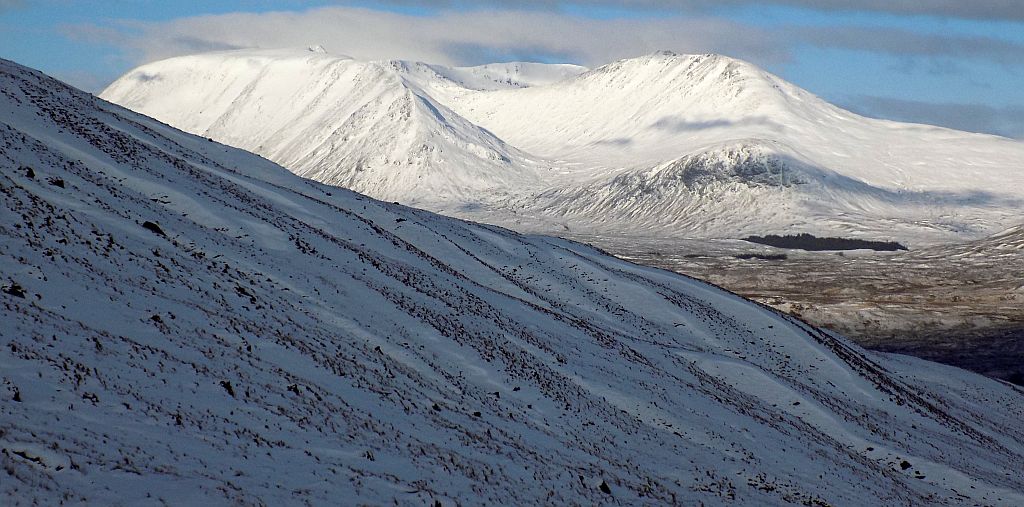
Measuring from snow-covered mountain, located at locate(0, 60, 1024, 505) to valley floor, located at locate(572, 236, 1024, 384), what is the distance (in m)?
35.9

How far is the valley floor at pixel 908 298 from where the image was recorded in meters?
96.6

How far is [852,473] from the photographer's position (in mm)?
36250

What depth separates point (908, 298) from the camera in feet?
432

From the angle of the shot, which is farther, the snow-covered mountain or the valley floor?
the valley floor

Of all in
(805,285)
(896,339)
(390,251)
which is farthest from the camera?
(805,285)

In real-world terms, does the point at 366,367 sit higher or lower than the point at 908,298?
higher

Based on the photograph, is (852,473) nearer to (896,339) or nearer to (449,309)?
(449,309)

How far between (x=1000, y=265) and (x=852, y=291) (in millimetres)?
52135

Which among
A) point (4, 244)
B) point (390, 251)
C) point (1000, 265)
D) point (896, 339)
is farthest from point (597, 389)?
point (1000, 265)

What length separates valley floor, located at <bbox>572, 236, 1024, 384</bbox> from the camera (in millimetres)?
96625

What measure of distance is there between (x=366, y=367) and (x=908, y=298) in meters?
116

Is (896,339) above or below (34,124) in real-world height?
below

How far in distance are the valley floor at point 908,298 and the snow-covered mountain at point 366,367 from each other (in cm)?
3587

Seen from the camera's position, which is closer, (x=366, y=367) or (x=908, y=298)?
(x=366, y=367)
